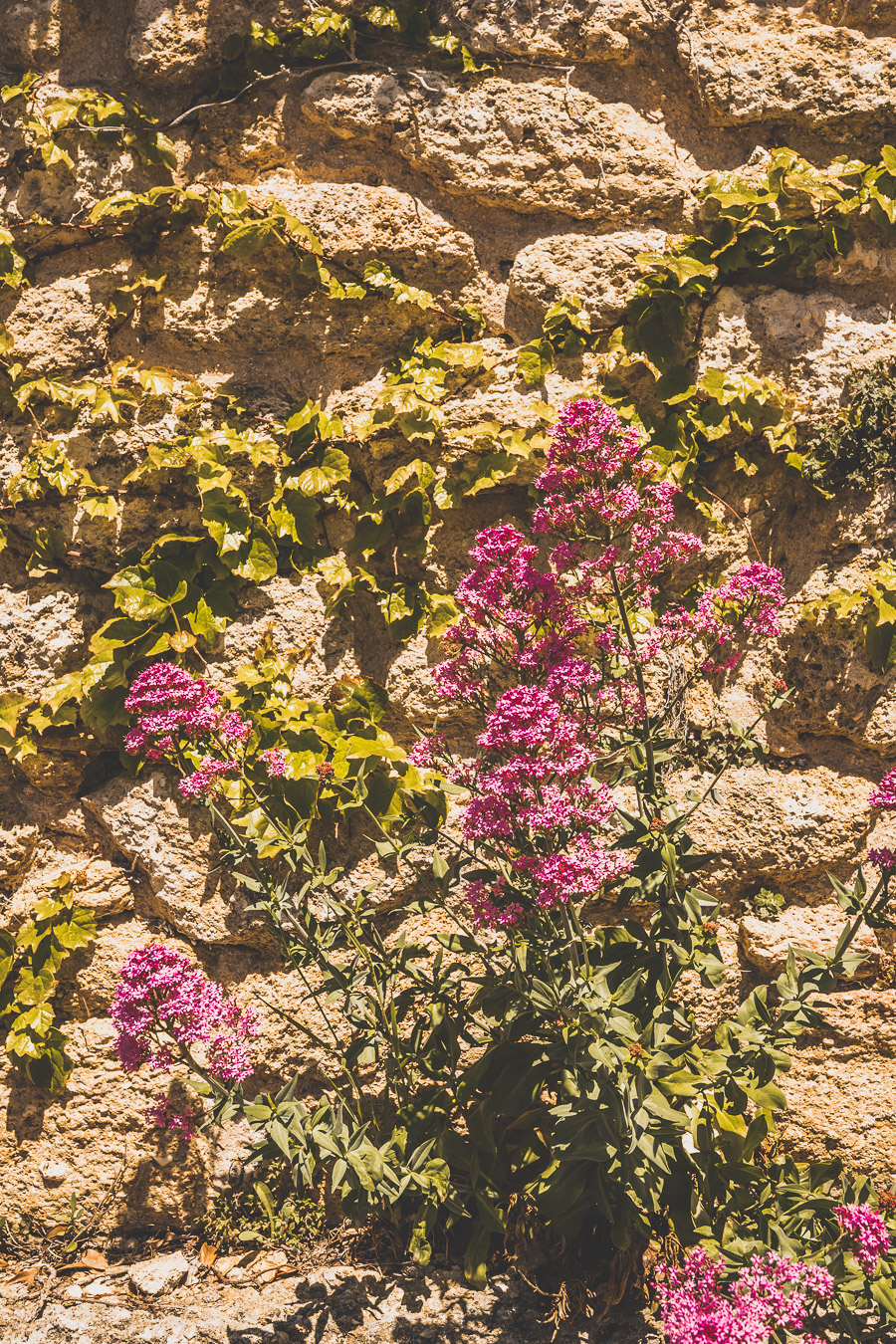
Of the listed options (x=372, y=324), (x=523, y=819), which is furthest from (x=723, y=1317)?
(x=372, y=324)

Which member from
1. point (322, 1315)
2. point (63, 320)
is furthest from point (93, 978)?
point (63, 320)

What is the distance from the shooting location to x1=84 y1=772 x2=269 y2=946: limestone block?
351cm

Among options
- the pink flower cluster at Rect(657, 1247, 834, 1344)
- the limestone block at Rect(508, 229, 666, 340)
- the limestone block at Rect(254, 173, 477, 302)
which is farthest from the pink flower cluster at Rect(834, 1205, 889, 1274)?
the limestone block at Rect(254, 173, 477, 302)

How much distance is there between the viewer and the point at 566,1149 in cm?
252

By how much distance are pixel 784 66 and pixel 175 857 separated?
14.1ft

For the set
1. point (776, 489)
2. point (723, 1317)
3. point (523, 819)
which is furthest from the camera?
point (776, 489)

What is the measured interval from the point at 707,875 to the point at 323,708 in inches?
69.6

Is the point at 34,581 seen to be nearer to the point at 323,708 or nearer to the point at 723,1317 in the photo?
the point at 323,708

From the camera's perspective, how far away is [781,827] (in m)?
3.49

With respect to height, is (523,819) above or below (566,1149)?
above

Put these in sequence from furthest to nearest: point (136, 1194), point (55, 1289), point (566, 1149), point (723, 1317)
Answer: point (136, 1194)
point (55, 1289)
point (566, 1149)
point (723, 1317)

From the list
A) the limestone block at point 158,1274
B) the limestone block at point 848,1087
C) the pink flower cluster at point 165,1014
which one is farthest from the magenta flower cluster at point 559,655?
the limestone block at point 158,1274

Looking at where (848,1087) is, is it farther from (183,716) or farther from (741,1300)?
(183,716)

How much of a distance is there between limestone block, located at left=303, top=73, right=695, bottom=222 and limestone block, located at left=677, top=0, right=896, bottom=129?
35 centimetres
